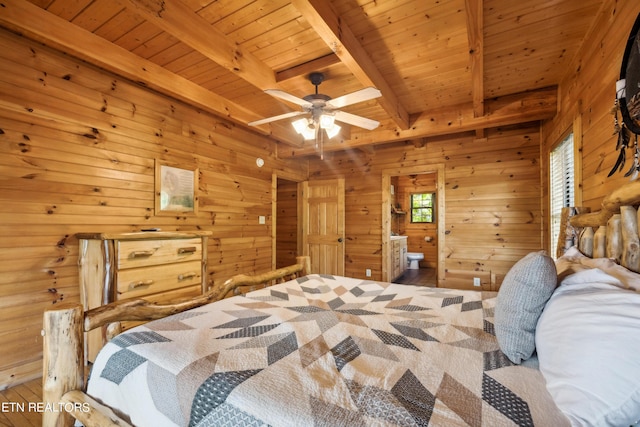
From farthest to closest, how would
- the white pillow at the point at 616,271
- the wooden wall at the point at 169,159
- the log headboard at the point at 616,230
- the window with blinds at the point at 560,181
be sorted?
the window with blinds at the point at 560,181 < the wooden wall at the point at 169,159 < the log headboard at the point at 616,230 < the white pillow at the point at 616,271

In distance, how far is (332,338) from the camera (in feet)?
4.01

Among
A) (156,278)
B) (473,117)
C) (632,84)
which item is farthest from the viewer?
(473,117)

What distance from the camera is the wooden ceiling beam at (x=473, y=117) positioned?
2.99m

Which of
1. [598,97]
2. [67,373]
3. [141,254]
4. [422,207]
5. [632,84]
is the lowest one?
[67,373]

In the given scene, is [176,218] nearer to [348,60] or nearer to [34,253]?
[34,253]

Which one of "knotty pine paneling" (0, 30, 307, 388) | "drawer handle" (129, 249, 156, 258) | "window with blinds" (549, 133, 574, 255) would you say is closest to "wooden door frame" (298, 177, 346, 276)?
"knotty pine paneling" (0, 30, 307, 388)

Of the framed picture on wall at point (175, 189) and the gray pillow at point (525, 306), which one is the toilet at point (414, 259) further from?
the gray pillow at point (525, 306)

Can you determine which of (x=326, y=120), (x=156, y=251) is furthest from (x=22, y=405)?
(x=326, y=120)

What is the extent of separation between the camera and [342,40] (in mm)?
1963

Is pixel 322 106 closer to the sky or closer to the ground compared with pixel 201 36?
closer to the ground

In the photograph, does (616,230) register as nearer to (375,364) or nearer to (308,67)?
(375,364)

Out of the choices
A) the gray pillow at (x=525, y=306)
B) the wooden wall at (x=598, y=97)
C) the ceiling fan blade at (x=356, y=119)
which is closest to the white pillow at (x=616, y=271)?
the gray pillow at (x=525, y=306)

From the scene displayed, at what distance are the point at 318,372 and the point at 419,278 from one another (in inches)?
209

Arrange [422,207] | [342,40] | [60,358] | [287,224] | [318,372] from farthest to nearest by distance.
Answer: [422,207] < [287,224] < [342,40] < [60,358] < [318,372]
